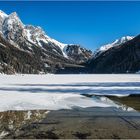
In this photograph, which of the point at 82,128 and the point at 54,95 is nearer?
the point at 82,128

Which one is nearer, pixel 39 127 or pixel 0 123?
pixel 39 127

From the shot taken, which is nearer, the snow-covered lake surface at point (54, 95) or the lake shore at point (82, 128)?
the lake shore at point (82, 128)

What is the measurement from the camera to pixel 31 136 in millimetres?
16109

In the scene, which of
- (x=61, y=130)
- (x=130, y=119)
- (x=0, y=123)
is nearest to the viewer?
(x=61, y=130)

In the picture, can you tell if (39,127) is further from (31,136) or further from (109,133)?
(109,133)

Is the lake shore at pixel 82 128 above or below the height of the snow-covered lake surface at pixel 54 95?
below

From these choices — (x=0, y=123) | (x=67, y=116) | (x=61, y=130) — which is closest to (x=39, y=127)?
(x=61, y=130)

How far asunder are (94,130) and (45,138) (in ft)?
9.72

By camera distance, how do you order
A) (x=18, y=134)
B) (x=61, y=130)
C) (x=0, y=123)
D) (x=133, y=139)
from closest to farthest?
(x=133, y=139)
(x=18, y=134)
(x=61, y=130)
(x=0, y=123)

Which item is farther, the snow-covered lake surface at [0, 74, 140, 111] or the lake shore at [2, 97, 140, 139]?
the snow-covered lake surface at [0, 74, 140, 111]

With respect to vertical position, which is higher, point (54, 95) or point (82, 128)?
point (54, 95)

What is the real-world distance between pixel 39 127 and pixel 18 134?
211 cm

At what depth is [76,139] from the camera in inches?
610

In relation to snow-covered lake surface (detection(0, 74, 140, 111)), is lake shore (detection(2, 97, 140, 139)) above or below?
below
